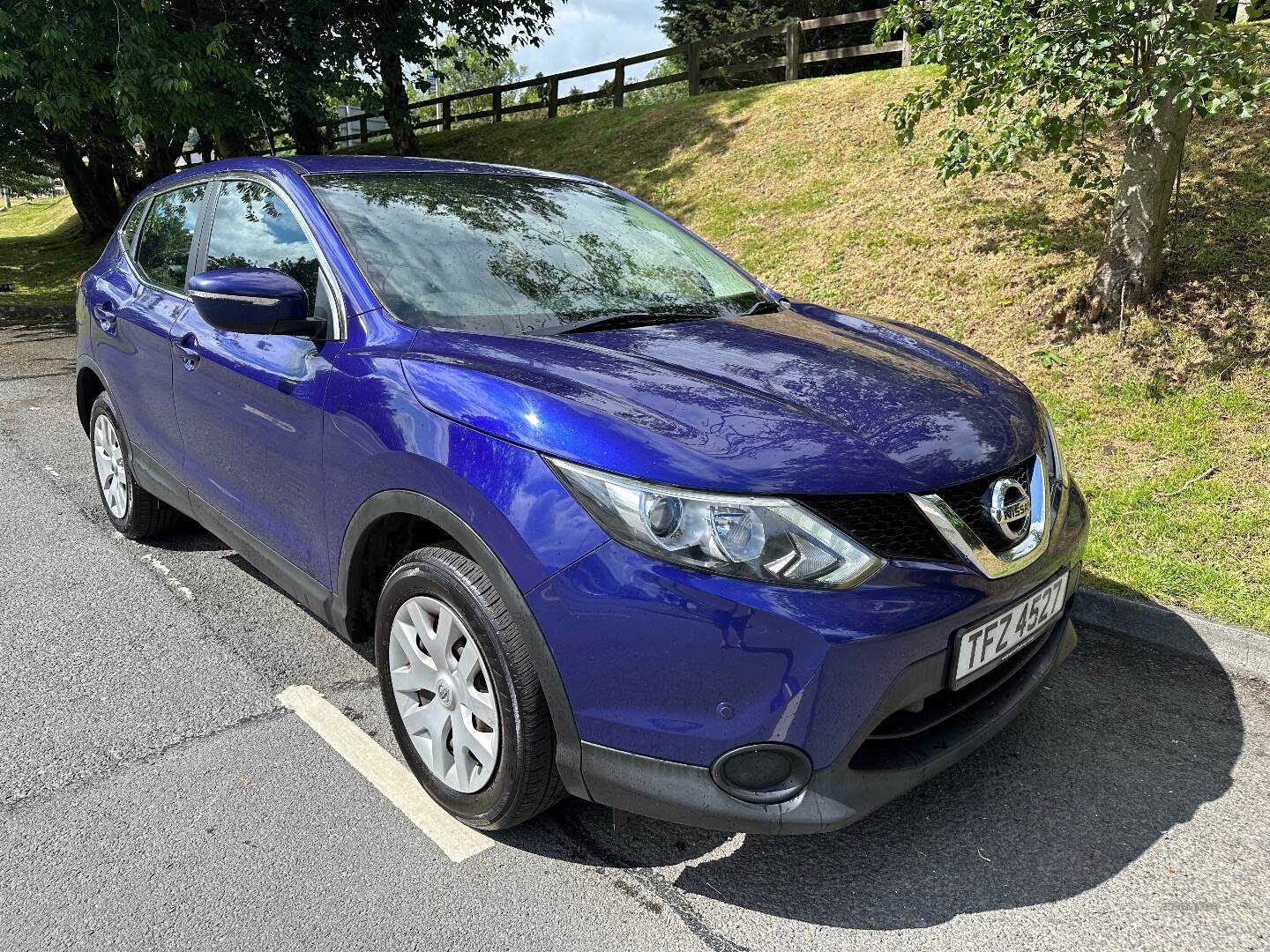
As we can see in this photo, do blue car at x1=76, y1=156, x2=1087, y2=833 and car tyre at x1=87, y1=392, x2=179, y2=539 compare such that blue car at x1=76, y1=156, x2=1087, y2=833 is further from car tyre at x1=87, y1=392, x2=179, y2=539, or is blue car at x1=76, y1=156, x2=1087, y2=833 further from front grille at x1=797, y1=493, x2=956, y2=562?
car tyre at x1=87, y1=392, x2=179, y2=539

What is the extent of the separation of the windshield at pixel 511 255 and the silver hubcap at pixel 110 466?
2.07 m

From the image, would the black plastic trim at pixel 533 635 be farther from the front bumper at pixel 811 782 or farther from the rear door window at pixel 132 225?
the rear door window at pixel 132 225

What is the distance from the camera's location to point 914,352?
→ 289 centimetres

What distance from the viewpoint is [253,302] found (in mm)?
2645

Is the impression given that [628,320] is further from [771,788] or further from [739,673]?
[771,788]

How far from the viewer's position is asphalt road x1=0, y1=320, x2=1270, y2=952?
2123 millimetres

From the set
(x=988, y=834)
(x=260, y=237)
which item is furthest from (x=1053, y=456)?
(x=260, y=237)

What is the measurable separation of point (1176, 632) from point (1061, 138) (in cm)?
331

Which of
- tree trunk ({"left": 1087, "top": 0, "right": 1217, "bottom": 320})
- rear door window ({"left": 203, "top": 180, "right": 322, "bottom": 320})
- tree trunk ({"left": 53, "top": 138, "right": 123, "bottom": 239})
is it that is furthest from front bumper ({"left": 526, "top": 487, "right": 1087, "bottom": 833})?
tree trunk ({"left": 53, "top": 138, "right": 123, "bottom": 239})

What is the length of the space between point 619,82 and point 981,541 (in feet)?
58.1

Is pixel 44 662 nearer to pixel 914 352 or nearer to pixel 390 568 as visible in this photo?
pixel 390 568

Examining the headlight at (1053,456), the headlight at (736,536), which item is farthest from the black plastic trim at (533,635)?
the headlight at (1053,456)

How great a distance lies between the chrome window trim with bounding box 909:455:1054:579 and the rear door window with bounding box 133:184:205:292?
9.89 feet

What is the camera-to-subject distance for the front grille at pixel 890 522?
197cm
